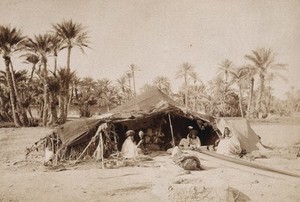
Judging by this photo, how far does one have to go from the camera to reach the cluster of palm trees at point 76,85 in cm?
1631

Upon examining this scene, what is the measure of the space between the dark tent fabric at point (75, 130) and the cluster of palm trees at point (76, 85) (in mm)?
4070

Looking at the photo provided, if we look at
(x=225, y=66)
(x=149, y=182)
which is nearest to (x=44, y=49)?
(x=149, y=182)

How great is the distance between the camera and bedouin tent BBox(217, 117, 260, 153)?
9070 mm

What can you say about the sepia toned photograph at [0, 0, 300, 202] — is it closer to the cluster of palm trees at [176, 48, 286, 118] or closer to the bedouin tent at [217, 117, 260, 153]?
the bedouin tent at [217, 117, 260, 153]

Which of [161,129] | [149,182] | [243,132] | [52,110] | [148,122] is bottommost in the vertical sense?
[149,182]

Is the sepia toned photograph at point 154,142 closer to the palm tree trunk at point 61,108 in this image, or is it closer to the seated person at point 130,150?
the seated person at point 130,150

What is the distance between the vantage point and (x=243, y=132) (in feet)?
30.6

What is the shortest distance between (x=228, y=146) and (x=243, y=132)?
4.39 ft

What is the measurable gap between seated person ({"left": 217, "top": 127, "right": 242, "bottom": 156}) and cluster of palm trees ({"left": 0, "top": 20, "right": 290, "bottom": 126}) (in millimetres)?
3784

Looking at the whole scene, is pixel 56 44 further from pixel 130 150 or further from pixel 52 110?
pixel 130 150

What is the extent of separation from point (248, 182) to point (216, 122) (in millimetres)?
3463

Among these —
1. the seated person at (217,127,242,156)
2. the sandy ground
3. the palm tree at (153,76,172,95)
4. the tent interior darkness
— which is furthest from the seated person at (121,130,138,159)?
the palm tree at (153,76,172,95)

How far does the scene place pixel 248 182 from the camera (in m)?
5.97

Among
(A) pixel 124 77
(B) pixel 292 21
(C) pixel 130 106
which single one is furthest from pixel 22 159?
(A) pixel 124 77
